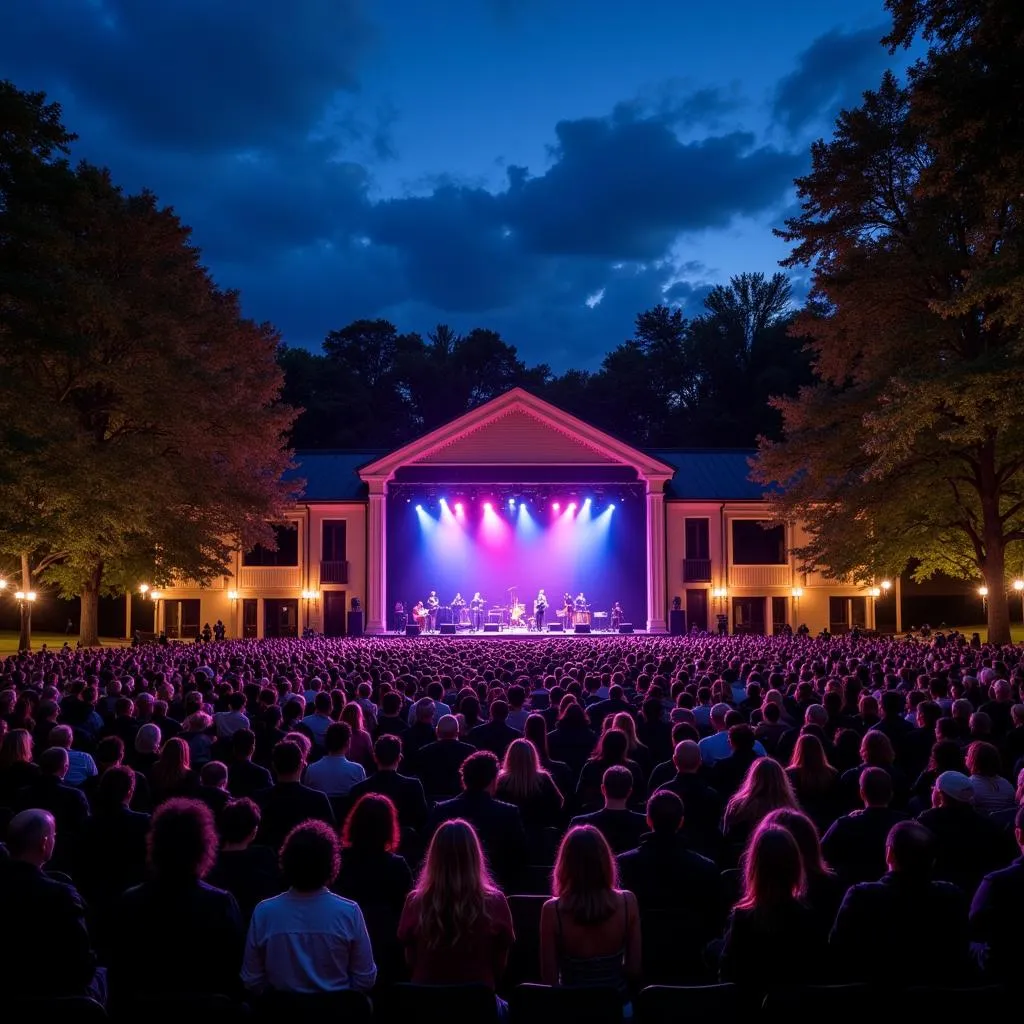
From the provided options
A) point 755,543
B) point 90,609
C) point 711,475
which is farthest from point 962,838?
point 711,475

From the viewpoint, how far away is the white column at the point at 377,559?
40.8m

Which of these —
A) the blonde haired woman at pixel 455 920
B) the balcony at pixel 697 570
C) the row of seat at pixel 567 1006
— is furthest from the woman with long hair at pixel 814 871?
the balcony at pixel 697 570

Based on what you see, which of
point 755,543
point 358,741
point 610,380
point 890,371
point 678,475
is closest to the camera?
point 358,741

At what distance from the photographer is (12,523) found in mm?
22172

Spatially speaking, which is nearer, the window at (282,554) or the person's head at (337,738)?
the person's head at (337,738)

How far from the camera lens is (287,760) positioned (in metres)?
6.64

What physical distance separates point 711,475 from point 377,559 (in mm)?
16556

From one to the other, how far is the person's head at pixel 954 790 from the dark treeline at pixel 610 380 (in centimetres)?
5382

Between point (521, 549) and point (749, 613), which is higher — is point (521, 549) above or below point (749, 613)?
above

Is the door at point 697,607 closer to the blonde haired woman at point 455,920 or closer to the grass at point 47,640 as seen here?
the grass at point 47,640

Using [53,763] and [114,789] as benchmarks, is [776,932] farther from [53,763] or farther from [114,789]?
[53,763]

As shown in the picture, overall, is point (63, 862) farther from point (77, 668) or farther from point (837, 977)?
point (77, 668)

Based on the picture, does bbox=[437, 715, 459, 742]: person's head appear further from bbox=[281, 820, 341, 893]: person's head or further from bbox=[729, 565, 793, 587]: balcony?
bbox=[729, 565, 793, 587]: balcony

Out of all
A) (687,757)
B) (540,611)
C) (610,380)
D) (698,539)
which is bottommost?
(687,757)
